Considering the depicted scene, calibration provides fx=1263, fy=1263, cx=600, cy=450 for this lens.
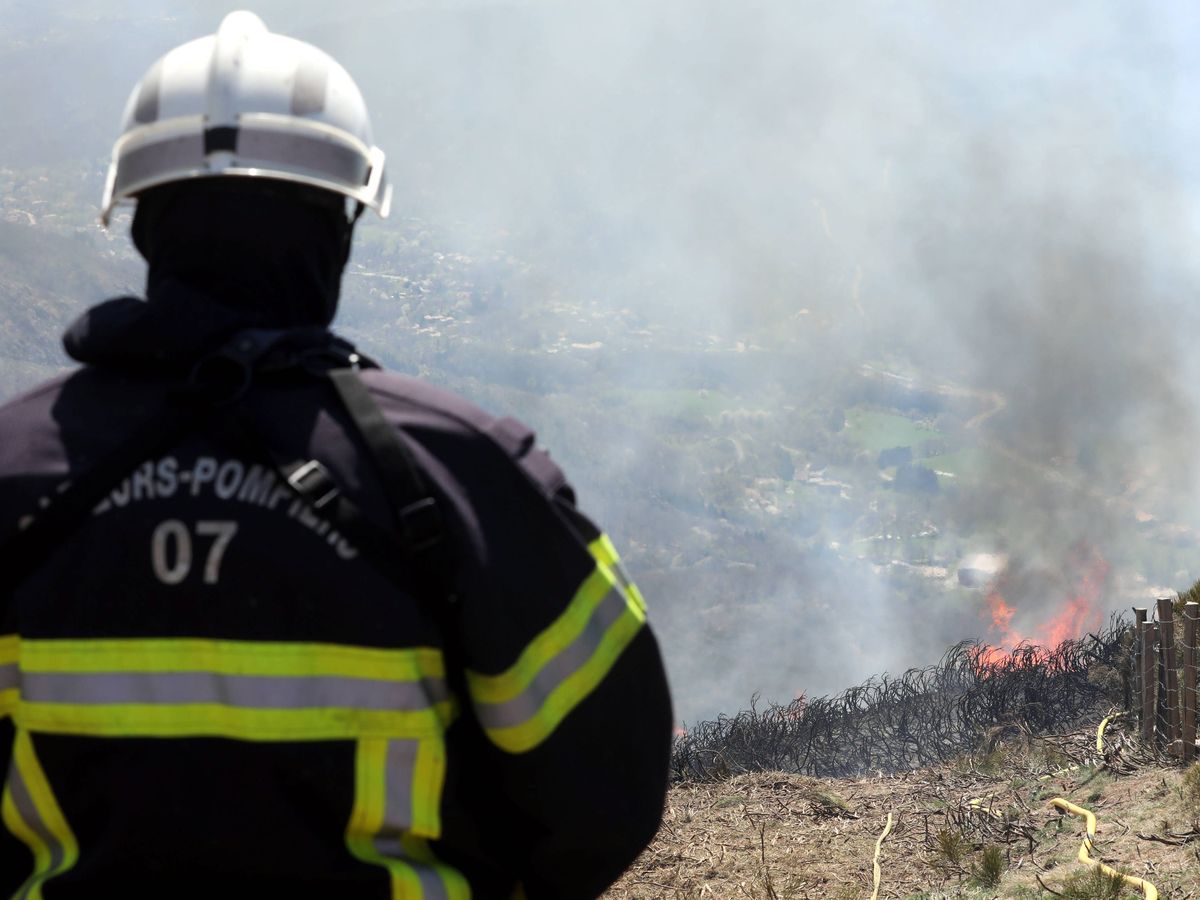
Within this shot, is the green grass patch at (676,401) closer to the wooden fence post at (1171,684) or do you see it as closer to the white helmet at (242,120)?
the wooden fence post at (1171,684)

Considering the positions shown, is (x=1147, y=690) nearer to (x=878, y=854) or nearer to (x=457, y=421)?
(x=878, y=854)

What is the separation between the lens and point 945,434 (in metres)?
101

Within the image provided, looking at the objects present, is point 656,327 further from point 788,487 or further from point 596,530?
point 596,530

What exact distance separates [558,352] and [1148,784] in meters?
132

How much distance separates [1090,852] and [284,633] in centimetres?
503

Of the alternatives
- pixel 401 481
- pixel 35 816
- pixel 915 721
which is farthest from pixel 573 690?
pixel 915 721

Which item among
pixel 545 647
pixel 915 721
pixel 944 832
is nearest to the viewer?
pixel 545 647

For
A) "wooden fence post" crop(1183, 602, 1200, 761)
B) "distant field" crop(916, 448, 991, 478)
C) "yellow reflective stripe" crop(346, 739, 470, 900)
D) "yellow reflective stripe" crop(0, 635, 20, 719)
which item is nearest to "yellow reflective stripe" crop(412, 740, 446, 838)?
"yellow reflective stripe" crop(346, 739, 470, 900)

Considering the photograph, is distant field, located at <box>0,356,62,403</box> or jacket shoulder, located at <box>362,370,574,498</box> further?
distant field, located at <box>0,356,62,403</box>

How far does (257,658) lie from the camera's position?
1.35 meters

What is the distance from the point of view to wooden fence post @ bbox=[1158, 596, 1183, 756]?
269 inches

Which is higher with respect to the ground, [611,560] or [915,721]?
[611,560]

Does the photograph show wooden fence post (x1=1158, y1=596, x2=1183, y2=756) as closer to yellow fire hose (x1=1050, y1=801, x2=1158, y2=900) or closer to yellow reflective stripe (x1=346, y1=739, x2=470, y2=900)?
yellow fire hose (x1=1050, y1=801, x2=1158, y2=900)

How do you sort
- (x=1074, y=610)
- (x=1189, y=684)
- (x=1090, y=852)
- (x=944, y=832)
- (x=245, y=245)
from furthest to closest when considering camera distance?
(x=1074, y=610)
(x=1189, y=684)
(x=944, y=832)
(x=1090, y=852)
(x=245, y=245)
